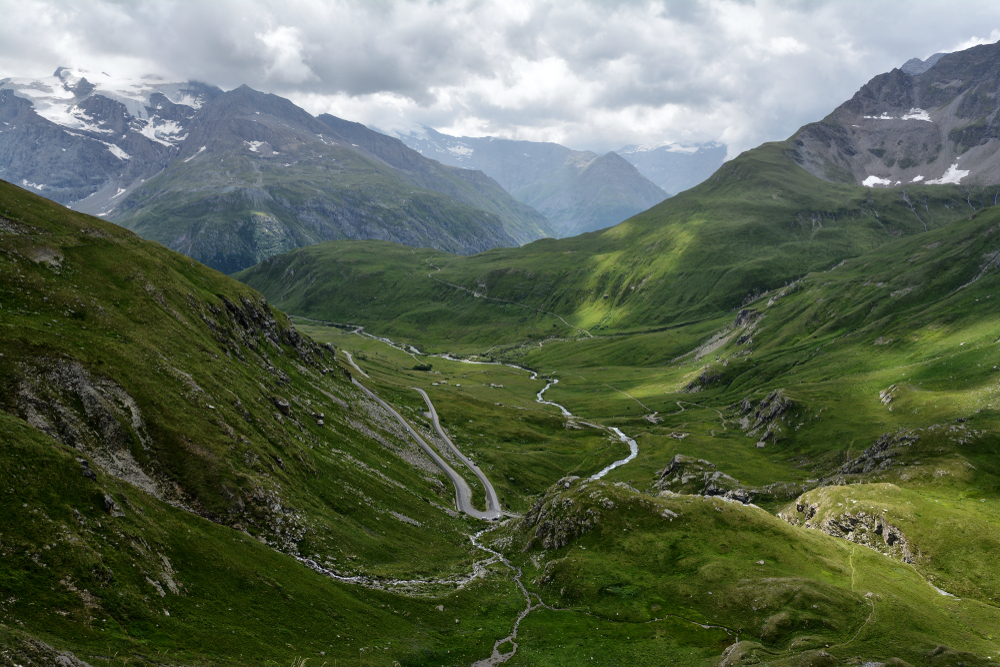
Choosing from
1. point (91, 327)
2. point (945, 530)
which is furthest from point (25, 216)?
point (945, 530)

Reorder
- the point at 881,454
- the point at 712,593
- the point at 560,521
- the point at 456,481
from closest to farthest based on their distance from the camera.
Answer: the point at 712,593
the point at 560,521
the point at 881,454
the point at 456,481

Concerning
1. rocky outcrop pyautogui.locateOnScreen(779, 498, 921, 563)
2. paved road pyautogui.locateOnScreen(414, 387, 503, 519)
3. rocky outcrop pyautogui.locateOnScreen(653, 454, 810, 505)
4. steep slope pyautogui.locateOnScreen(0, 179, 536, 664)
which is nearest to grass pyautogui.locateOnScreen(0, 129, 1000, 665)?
steep slope pyautogui.locateOnScreen(0, 179, 536, 664)

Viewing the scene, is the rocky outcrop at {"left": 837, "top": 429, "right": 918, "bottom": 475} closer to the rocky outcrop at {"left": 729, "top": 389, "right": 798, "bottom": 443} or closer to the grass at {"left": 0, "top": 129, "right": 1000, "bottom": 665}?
the grass at {"left": 0, "top": 129, "right": 1000, "bottom": 665}

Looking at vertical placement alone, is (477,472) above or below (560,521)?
below

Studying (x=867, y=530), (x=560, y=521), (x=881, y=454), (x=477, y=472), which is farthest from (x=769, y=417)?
(x=560, y=521)

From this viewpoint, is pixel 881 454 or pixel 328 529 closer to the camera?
pixel 328 529

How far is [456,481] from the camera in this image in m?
132

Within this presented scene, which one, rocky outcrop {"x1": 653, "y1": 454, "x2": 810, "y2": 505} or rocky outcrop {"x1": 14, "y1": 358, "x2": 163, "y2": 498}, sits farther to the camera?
rocky outcrop {"x1": 653, "y1": 454, "x2": 810, "y2": 505}

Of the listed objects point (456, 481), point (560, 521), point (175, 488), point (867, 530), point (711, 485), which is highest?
point (175, 488)

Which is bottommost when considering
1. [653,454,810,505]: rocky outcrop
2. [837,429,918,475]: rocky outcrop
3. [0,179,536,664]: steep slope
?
[653,454,810,505]: rocky outcrop

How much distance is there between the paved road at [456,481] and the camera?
119 meters

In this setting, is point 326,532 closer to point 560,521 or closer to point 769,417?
point 560,521

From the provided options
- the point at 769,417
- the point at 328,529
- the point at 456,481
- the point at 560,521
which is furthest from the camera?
the point at 769,417

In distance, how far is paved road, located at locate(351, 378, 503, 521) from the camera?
119 metres
